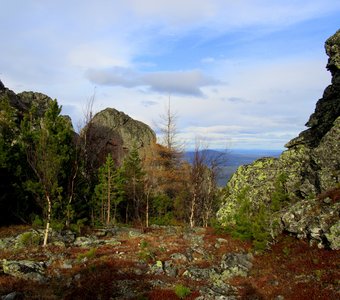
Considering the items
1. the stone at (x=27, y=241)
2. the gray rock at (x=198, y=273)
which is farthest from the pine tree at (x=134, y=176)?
the gray rock at (x=198, y=273)

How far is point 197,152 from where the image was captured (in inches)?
1815

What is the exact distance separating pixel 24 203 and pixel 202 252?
21.6 m

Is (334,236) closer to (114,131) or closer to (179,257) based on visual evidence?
(179,257)

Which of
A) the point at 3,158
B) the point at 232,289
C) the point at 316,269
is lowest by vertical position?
the point at 232,289

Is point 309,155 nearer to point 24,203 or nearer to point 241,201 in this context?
point 241,201

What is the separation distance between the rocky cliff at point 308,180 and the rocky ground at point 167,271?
1318 mm

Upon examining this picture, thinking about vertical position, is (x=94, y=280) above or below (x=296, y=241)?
below

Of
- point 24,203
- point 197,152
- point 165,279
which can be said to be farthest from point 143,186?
point 165,279

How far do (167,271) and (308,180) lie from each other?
12.8 metres

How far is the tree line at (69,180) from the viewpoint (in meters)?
32.1

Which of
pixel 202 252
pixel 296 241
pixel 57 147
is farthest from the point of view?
pixel 57 147

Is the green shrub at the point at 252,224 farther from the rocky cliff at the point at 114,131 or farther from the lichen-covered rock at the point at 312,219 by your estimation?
the rocky cliff at the point at 114,131

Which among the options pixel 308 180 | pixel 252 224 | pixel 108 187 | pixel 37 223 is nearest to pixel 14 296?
pixel 252 224

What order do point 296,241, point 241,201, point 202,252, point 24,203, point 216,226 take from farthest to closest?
1. point 24,203
2. point 216,226
3. point 241,201
4. point 202,252
5. point 296,241
